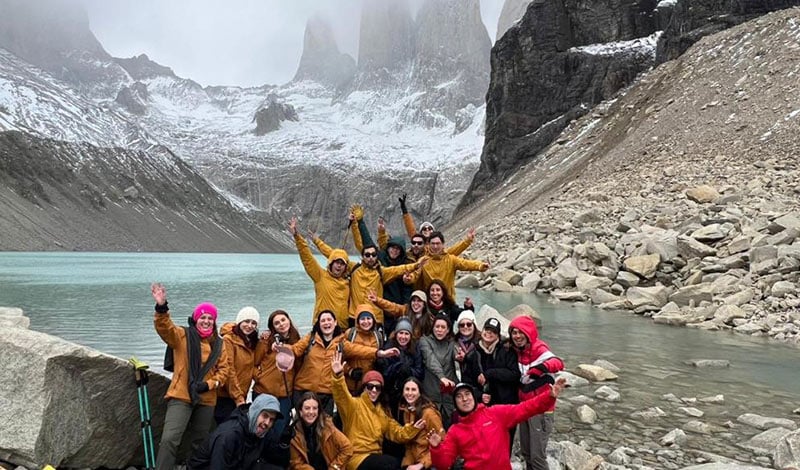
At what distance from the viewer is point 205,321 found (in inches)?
247

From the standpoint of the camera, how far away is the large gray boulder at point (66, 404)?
5.78m

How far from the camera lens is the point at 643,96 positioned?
190 feet

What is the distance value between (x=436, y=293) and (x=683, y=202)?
24.7m

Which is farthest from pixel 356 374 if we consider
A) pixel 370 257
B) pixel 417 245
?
pixel 417 245

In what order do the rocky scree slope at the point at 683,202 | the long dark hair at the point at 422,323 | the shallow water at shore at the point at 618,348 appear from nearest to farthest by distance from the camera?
the long dark hair at the point at 422,323 → the shallow water at shore at the point at 618,348 → the rocky scree slope at the point at 683,202

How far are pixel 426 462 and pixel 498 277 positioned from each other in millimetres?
24486

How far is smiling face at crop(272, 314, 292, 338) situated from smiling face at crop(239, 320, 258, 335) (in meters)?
0.35

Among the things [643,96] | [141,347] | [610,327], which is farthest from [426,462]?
[643,96]

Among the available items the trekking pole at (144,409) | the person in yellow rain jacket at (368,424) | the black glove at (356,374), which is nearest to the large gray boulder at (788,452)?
the person in yellow rain jacket at (368,424)

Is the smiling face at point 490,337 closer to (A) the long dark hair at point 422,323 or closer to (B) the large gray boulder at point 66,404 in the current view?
(A) the long dark hair at point 422,323

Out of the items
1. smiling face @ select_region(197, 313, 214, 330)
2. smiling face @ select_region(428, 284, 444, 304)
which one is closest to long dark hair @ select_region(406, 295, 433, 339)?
smiling face @ select_region(428, 284, 444, 304)

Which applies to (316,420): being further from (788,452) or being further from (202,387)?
(788,452)

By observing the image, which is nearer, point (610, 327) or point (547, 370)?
point (547, 370)

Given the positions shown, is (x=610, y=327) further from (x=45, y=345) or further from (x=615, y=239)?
(x=45, y=345)
